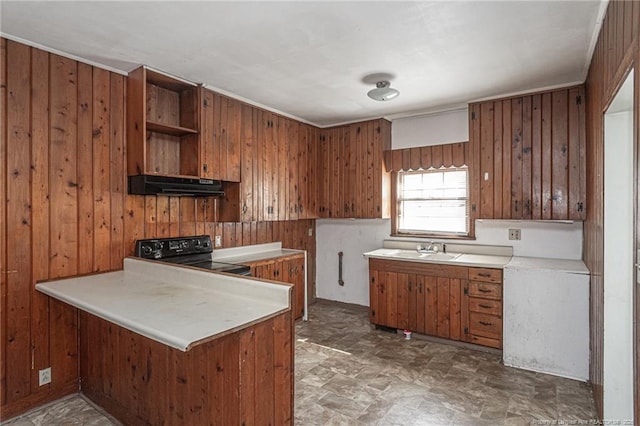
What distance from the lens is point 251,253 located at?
4.34m

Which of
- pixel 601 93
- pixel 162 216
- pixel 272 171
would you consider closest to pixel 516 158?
pixel 601 93

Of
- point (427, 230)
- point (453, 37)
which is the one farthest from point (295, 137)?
point (453, 37)

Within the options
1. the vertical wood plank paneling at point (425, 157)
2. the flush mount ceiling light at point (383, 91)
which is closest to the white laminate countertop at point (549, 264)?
the vertical wood plank paneling at point (425, 157)

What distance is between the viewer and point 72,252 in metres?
2.74

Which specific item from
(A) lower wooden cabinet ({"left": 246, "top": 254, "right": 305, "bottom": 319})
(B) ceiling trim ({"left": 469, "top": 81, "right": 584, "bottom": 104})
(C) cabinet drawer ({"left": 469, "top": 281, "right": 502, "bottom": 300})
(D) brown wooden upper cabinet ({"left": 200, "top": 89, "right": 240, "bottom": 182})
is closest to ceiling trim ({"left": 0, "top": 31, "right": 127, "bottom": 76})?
(D) brown wooden upper cabinet ({"left": 200, "top": 89, "right": 240, "bottom": 182})

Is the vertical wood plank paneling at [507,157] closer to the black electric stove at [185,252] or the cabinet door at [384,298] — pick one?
the cabinet door at [384,298]

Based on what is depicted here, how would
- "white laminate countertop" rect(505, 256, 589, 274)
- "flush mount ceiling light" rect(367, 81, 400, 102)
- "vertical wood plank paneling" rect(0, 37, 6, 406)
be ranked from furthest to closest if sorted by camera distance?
"flush mount ceiling light" rect(367, 81, 400, 102), "white laminate countertop" rect(505, 256, 589, 274), "vertical wood plank paneling" rect(0, 37, 6, 406)

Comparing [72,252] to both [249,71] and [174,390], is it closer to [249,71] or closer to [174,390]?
[174,390]

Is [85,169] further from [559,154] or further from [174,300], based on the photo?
[559,154]

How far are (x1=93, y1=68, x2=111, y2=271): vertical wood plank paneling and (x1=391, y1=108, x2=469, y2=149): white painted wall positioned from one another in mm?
3247

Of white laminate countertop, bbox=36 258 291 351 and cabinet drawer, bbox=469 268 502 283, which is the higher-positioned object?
white laminate countertop, bbox=36 258 291 351

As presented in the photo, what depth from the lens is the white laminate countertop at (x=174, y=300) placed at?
1.60 metres

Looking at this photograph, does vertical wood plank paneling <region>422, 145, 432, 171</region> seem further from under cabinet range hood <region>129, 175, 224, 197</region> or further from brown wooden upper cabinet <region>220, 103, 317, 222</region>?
under cabinet range hood <region>129, 175, 224, 197</region>

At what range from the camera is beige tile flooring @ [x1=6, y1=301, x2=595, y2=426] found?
2441 millimetres
